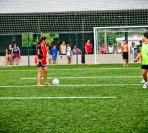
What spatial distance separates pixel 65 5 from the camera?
136ft

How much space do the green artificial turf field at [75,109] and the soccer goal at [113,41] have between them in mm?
19332

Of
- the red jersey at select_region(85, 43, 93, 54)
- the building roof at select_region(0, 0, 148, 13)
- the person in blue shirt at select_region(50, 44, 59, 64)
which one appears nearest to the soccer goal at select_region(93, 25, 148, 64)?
the red jersey at select_region(85, 43, 93, 54)

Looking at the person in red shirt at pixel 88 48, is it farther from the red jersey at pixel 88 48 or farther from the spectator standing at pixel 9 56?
the spectator standing at pixel 9 56

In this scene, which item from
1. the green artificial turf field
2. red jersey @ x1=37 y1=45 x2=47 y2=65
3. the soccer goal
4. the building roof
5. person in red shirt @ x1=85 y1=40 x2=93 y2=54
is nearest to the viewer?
the green artificial turf field

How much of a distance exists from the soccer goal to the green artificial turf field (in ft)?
63.4

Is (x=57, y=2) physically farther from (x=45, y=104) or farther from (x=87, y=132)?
(x=87, y=132)

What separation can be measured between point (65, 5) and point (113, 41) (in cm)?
604

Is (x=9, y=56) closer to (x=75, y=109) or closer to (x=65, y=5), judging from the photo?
(x=65, y=5)

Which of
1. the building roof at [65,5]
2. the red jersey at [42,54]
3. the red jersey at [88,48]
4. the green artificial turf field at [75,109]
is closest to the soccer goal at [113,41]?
the red jersey at [88,48]

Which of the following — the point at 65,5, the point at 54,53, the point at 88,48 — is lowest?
the point at 54,53

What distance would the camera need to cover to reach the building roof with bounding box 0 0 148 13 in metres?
40.5

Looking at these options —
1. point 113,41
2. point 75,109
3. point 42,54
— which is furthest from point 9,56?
point 75,109

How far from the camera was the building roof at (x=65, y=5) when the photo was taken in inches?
1594

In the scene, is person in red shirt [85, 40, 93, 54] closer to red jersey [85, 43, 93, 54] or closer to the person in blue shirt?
red jersey [85, 43, 93, 54]
